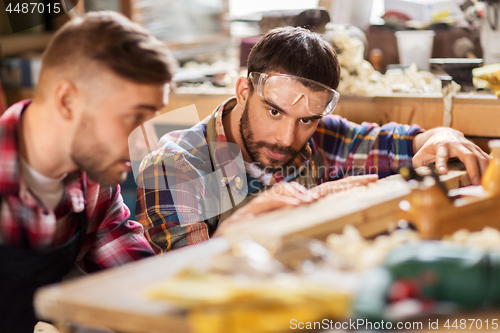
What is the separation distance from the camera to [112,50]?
1.10 metres

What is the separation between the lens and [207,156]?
1715mm

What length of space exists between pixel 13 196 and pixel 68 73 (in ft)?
1.04

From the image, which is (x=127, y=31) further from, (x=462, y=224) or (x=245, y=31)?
(x=245, y=31)

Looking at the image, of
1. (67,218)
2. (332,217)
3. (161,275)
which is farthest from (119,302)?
(67,218)

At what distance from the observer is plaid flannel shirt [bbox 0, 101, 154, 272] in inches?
45.3

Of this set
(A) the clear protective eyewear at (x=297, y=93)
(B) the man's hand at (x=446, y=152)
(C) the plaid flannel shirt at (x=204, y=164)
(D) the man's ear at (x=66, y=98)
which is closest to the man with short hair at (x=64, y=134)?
(D) the man's ear at (x=66, y=98)

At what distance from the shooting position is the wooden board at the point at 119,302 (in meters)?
0.68

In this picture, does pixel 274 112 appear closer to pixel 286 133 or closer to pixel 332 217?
pixel 286 133

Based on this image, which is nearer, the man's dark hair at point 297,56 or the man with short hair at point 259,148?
the man with short hair at point 259,148

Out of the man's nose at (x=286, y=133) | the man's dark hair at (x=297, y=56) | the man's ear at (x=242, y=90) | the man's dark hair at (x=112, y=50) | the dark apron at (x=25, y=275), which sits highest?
the man's dark hair at (x=112, y=50)

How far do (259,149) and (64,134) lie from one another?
2.56ft

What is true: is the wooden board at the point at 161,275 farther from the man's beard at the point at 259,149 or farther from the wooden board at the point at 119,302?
the man's beard at the point at 259,149

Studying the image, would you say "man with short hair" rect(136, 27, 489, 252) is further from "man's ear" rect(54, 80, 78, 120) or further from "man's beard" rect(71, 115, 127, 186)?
"man's ear" rect(54, 80, 78, 120)

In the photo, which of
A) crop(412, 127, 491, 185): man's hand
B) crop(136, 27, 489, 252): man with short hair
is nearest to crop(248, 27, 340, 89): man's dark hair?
crop(136, 27, 489, 252): man with short hair
